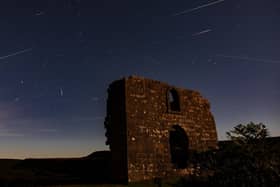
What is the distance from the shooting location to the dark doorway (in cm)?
1498

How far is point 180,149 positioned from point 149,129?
10.1 feet

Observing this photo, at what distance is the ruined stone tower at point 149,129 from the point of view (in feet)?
40.2

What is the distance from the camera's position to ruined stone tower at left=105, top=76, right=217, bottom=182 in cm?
1225

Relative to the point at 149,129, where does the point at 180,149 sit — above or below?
below

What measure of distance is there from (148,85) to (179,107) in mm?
2604

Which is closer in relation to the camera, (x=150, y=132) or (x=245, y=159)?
(x=245, y=159)

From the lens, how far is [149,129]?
1316 cm

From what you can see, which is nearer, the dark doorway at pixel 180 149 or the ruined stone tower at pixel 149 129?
the ruined stone tower at pixel 149 129

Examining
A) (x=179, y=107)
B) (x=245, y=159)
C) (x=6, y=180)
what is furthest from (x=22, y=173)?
(x=245, y=159)

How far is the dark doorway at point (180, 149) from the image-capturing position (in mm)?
14977

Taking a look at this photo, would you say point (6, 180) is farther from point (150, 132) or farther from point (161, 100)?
point (161, 100)

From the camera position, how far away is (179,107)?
50.0ft

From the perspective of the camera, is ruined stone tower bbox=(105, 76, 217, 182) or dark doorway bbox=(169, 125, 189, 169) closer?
ruined stone tower bbox=(105, 76, 217, 182)

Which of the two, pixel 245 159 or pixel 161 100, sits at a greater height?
pixel 161 100
